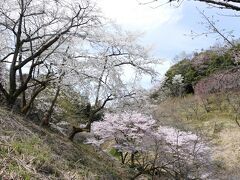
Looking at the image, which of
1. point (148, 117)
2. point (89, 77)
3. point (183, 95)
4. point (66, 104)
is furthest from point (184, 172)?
point (183, 95)

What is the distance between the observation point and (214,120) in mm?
34562

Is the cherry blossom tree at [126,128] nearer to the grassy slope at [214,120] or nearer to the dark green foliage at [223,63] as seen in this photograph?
the grassy slope at [214,120]

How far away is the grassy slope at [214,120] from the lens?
2749 centimetres

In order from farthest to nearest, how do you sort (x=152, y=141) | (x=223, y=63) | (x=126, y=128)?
(x=152, y=141) < (x=126, y=128) < (x=223, y=63)

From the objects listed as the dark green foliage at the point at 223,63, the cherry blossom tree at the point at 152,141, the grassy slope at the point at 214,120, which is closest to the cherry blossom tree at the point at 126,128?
the cherry blossom tree at the point at 152,141

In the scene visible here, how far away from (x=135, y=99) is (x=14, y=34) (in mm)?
5697

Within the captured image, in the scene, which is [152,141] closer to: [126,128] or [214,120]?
[126,128]

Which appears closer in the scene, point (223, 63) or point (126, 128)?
point (223, 63)

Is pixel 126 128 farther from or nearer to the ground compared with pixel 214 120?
nearer to the ground

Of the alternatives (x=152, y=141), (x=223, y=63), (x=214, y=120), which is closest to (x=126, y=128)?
(x=152, y=141)

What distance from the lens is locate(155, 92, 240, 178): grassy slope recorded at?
27491mm

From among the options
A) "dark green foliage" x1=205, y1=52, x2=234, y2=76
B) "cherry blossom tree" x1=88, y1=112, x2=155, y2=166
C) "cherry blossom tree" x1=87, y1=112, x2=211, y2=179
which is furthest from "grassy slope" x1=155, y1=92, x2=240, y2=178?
"dark green foliage" x1=205, y1=52, x2=234, y2=76

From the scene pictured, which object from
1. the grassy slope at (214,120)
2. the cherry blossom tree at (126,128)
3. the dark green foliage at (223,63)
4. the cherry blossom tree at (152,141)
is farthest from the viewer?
the grassy slope at (214,120)

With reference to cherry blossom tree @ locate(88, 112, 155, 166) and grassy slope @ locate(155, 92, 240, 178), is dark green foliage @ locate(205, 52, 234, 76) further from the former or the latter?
grassy slope @ locate(155, 92, 240, 178)
